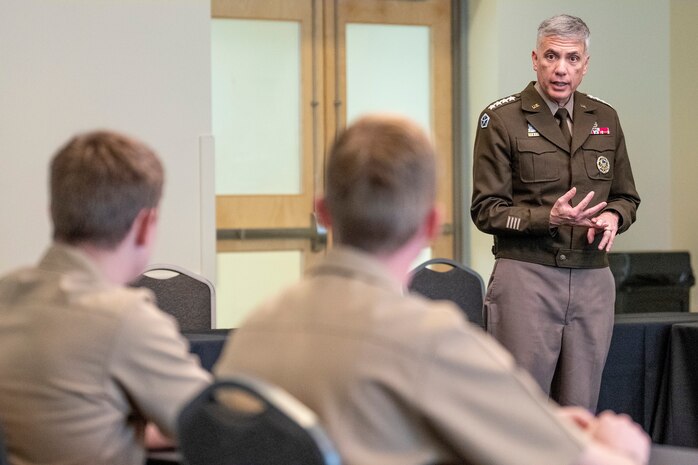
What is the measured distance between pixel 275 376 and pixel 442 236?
14.9 feet

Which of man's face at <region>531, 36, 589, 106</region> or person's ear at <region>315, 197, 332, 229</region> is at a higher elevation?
man's face at <region>531, 36, 589, 106</region>

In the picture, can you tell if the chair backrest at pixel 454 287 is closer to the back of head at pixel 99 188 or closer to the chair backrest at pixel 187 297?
the chair backrest at pixel 187 297

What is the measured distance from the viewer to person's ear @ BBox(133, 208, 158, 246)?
5.36 ft

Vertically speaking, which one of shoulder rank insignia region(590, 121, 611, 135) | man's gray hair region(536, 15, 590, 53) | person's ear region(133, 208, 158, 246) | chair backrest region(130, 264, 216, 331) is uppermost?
man's gray hair region(536, 15, 590, 53)

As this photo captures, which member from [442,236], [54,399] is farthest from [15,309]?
[442,236]

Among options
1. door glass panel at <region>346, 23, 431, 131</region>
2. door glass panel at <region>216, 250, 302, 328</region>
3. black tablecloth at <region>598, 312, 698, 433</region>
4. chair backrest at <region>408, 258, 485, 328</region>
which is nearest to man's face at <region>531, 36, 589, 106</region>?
black tablecloth at <region>598, 312, 698, 433</region>

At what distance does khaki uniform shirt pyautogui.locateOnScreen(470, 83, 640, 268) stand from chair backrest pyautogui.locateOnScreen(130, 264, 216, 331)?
1109mm

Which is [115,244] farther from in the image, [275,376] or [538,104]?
[538,104]

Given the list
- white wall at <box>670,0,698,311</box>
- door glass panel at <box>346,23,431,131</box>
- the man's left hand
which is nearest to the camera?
the man's left hand

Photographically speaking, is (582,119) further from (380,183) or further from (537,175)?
(380,183)

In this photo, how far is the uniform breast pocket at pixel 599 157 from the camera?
3.25 metres

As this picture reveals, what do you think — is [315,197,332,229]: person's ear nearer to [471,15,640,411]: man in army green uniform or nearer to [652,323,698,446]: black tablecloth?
[471,15,640,411]: man in army green uniform

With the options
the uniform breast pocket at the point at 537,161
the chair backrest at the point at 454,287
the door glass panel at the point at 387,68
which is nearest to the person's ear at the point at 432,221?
the uniform breast pocket at the point at 537,161

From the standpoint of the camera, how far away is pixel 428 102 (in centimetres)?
577
